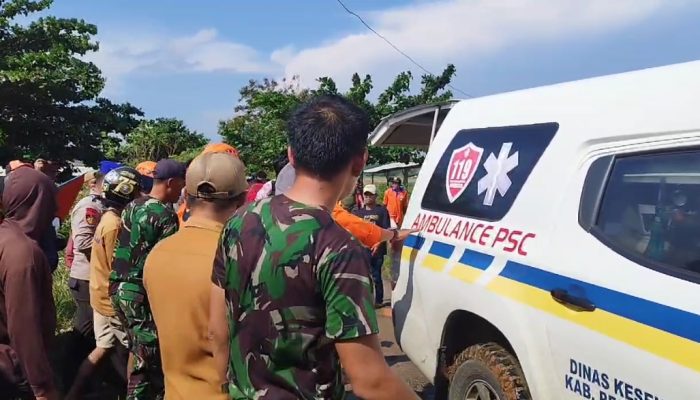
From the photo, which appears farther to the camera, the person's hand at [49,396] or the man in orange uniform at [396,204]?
the man in orange uniform at [396,204]

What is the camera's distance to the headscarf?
3.14 m

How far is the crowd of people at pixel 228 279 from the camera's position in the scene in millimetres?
1530

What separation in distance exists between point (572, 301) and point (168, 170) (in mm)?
2366

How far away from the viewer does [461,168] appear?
3512mm

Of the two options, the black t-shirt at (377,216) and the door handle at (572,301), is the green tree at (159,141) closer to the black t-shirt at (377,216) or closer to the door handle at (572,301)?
the black t-shirt at (377,216)

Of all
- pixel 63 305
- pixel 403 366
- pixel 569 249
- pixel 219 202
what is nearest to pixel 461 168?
pixel 569 249

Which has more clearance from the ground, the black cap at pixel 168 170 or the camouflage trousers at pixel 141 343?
the black cap at pixel 168 170

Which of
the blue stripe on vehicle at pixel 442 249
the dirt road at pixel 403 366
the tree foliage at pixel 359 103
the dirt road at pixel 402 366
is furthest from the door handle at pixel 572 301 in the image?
the tree foliage at pixel 359 103

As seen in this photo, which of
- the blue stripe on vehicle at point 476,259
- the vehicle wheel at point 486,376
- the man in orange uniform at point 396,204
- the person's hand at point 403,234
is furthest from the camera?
the man in orange uniform at point 396,204

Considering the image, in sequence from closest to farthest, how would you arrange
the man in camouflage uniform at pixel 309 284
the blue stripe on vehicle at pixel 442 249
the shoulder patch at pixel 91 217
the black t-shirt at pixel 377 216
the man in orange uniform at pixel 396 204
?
1. the man in camouflage uniform at pixel 309 284
2. the blue stripe on vehicle at pixel 442 249
3. the shoulder patch at pixel 91 217
4. the black t-shirt at pixel 377 216
5. the man in orange uniform at pixel 396 204

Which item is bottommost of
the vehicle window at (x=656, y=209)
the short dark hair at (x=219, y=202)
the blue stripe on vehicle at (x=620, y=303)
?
the blue stripe on vehicle at (x=620, y=303)

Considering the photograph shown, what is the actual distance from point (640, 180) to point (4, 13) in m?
17.2

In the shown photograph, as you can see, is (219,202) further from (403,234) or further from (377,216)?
(377,216)

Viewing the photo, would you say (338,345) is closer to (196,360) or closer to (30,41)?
(196,360)
